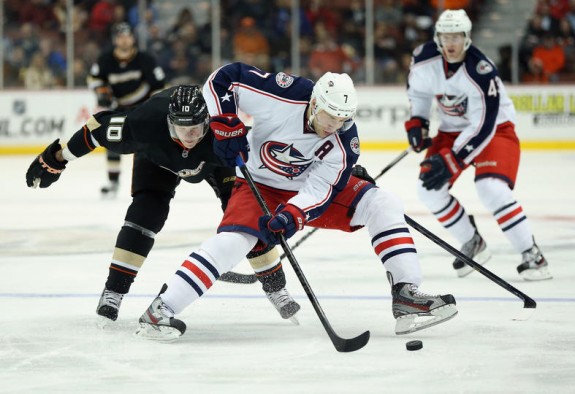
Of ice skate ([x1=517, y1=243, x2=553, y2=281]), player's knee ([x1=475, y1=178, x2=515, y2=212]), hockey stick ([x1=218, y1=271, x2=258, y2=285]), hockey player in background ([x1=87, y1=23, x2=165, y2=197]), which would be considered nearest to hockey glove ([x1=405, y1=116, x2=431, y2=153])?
player's knee ([x1=475, y1=178, x2=515, y2=212])

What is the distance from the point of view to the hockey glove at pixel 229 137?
11.3 feet

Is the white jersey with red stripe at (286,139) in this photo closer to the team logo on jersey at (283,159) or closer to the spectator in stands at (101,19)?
the team logo on jersey at (283,159)

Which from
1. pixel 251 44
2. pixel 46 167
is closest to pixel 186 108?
pixel 46 167

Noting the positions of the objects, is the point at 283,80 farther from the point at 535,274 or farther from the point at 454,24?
the point at 535,274

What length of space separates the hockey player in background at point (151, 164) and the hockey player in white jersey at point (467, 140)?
1.16 m

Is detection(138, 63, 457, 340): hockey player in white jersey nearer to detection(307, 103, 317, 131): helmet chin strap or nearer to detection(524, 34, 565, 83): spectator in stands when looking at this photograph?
detection(307, 103, 317, 131): helmet chin strap

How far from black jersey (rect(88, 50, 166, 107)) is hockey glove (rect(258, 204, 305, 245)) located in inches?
174

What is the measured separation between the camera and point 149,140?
11.5ft

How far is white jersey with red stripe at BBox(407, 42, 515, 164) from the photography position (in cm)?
462

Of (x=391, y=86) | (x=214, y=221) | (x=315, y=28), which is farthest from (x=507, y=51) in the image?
(x=214, y=221)

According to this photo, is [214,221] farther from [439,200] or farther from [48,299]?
[48,299]

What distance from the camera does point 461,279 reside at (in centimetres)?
454

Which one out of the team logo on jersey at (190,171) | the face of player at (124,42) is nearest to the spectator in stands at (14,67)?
the face of player at (124,42)

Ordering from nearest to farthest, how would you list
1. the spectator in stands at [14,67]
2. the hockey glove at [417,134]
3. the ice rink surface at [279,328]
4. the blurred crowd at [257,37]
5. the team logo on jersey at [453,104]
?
1. the ice rink surface at [279,328]
2. the team logo on jersey at [453,104]
3. the hockey glove at [417,134]
4. the spectator in stands at [14,67]
5. the blurred crowd at [257,37]
